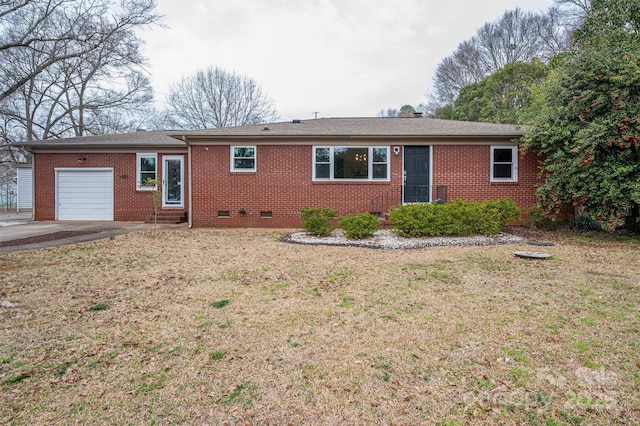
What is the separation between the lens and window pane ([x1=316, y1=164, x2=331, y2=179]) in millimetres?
10672

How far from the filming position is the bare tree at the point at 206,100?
86.4 ft

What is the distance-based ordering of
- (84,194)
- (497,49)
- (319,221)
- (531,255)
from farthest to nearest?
(497,49), (84,194), (319,221), (531,255)

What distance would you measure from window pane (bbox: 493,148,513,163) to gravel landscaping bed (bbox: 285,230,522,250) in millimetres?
3358

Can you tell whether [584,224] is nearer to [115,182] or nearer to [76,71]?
[115,182]

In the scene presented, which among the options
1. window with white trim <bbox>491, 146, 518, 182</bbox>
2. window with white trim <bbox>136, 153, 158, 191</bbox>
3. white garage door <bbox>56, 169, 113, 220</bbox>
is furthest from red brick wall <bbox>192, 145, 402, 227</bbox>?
white garage door <bbox>56, 169, 113, 220</bbox>

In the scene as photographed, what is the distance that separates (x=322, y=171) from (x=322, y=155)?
0.53 meters

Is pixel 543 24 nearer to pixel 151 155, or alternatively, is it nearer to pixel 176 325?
pixel 151 155

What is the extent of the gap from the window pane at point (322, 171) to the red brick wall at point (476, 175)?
3.53 m

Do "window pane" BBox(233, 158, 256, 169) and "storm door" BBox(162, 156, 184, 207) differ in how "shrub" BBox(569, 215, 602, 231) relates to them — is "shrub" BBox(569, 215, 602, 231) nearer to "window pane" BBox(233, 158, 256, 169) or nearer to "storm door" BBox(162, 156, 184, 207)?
"window pane" BBox(233, 158, 256, 169)

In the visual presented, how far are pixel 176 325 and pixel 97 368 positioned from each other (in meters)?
0.79

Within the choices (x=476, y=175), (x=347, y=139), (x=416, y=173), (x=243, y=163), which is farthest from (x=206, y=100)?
(x=476, y=175)

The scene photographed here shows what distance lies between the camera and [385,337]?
2963 millimetres

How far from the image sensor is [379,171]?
10688mm

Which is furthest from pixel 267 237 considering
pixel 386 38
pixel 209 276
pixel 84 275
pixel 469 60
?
pixel 469 60
